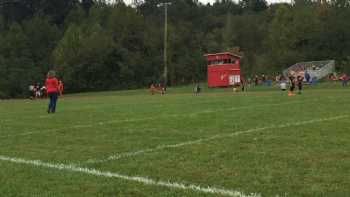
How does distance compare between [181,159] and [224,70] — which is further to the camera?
[224,70]

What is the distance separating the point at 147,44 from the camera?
259 ft

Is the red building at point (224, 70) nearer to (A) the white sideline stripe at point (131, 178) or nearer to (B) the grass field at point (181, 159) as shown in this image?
(B) the grass field at point (181, 159)

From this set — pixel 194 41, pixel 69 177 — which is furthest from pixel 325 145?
pixel 194 41

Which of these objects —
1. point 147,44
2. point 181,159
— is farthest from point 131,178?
point 147,44

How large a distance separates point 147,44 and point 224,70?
1255 inches

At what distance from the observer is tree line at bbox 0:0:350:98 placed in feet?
226

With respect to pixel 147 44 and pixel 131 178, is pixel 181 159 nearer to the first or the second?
pixel 131 178

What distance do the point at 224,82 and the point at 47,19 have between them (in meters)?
48.7

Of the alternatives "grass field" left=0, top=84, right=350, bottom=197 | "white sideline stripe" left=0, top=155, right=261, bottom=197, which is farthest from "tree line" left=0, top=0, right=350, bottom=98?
"white sideline stripe" left=0, top=155, right=261, bottom=197

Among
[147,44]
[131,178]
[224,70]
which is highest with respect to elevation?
[147,44]

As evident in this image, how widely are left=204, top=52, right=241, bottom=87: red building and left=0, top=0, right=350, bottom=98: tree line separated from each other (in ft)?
52.0

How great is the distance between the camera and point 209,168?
7793 mm

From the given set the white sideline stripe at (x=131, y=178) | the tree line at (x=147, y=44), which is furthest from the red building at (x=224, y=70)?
the white sideline stripe at (x=131, y=178)

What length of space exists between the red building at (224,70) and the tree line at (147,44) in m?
15.8
